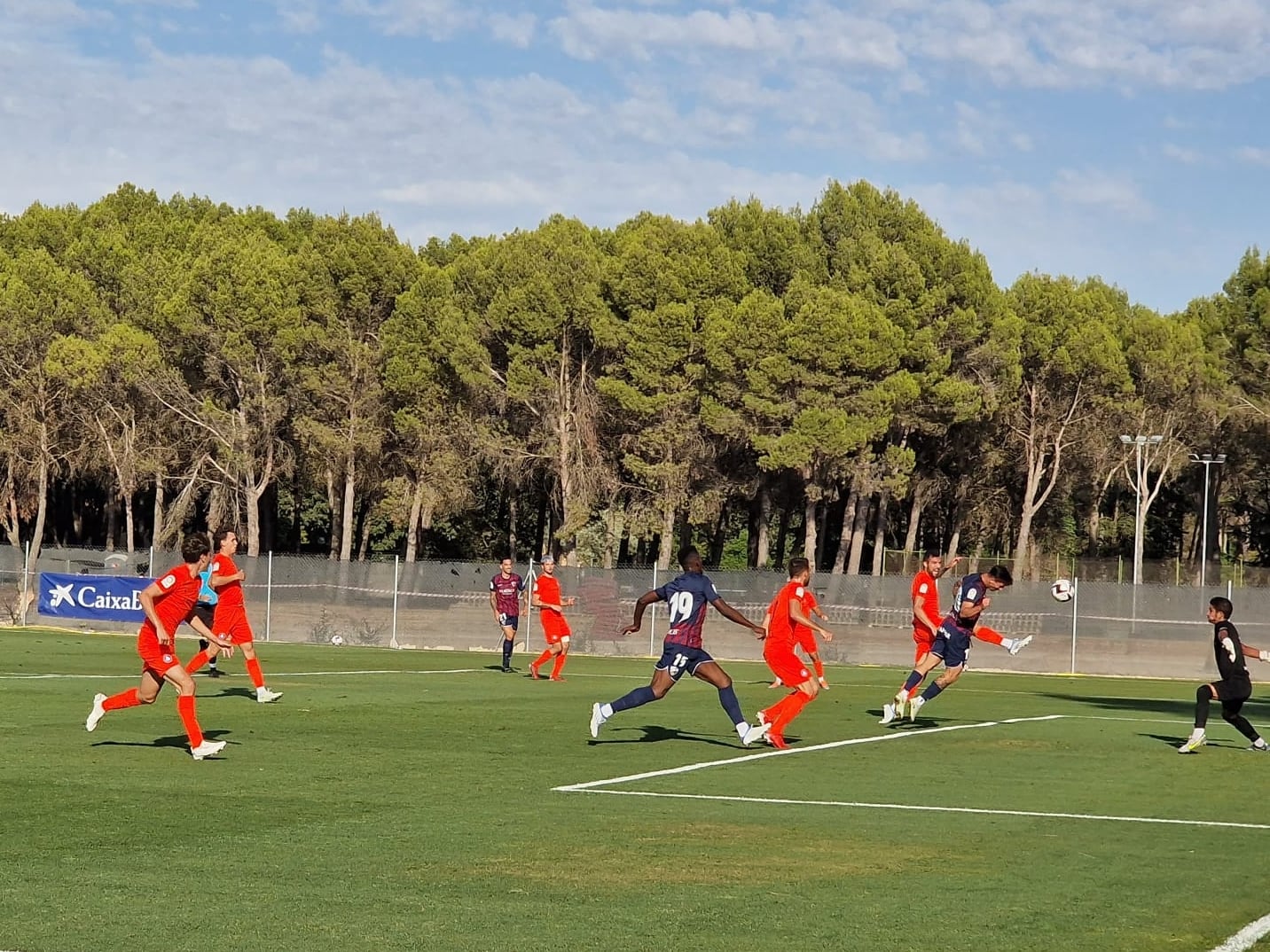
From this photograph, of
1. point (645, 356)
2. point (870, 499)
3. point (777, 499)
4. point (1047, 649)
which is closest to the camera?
point (1047, 649)

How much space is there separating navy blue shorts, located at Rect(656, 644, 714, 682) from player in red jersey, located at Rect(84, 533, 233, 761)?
150 inches

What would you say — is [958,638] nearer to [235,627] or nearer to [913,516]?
[235,627]

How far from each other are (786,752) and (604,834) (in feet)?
19.1

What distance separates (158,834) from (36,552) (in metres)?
37.7

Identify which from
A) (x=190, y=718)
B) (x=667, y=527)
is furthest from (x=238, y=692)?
(x=667, y=527)

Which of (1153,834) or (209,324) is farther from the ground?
(209,324)

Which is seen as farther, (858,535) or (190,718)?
(858,535)

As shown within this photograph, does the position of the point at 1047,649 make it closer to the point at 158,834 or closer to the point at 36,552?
the point at 36,552

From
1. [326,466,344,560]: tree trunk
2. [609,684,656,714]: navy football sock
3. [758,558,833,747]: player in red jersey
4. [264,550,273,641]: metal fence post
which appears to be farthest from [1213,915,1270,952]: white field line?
[326,466,344,560]: tree trunk

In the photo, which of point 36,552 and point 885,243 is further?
point 885,243

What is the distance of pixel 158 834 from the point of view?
33.4 ft

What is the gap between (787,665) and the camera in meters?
16.2

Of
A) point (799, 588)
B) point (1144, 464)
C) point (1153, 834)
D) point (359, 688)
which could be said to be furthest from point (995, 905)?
point (1144, 464)

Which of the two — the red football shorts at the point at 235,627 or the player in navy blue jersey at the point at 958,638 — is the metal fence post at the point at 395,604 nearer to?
the red football shorts at the point at 235,627
